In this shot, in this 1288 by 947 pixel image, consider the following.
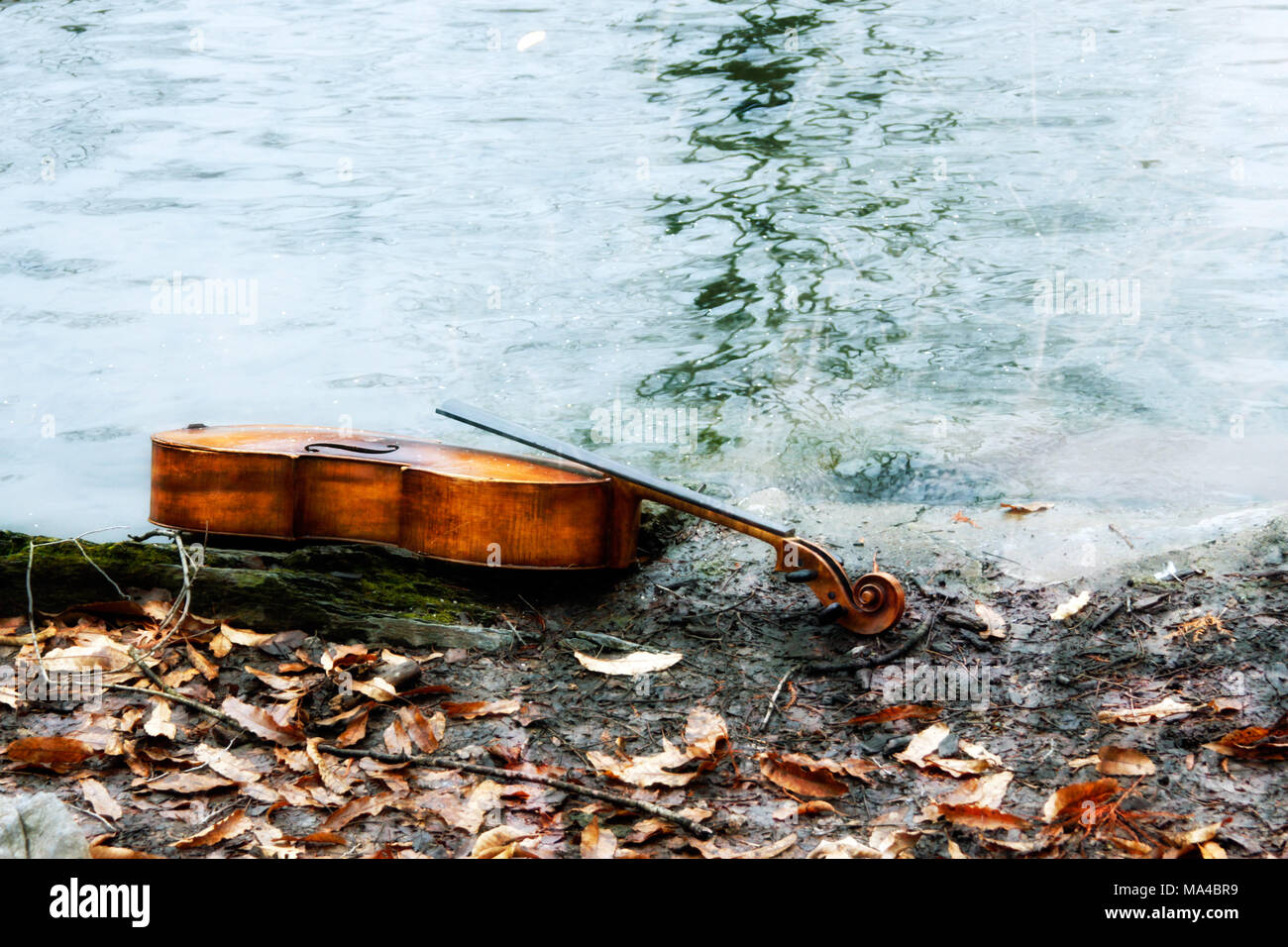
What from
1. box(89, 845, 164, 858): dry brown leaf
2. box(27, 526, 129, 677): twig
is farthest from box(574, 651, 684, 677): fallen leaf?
box(27, 526, 129, 677): twig

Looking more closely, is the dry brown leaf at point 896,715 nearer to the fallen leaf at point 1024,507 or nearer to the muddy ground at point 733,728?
the muddy ground at point 733,728

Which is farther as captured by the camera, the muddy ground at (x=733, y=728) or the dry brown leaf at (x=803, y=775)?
the dry brown leaf at (x=803, y=775)

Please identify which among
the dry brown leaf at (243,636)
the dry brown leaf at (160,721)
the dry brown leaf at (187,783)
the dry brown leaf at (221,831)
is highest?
the dry brown leaf at (243,636)

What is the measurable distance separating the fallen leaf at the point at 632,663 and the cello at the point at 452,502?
312mm

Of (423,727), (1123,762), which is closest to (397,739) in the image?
(423,727)

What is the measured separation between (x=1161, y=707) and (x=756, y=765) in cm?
93

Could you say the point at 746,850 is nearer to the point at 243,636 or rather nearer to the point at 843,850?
the point at 843,850

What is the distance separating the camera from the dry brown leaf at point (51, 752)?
7.68 ft

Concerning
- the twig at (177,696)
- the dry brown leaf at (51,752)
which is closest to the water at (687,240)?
the twig at (177,696)

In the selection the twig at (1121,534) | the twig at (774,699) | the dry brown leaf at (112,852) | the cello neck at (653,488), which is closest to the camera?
the dry brown leaf at (112,852)

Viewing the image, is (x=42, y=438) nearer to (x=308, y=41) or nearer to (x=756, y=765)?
(x=756, y=765)

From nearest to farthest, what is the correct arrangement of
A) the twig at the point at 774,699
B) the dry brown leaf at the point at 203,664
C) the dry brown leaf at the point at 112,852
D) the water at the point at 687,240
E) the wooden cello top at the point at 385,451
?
the dry brown leaf at the point at 112,852 → the twig at the point at 774,699 → the dry brown leaf at the point at 203,664 → the wooden cello top at the point at 385,451 → the water at the point at 687,240

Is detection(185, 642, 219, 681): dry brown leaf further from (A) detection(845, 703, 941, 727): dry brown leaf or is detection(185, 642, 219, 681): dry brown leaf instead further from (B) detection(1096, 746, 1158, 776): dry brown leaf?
(B) detection(1096, 746, 1158, 776): dry brown leaf
